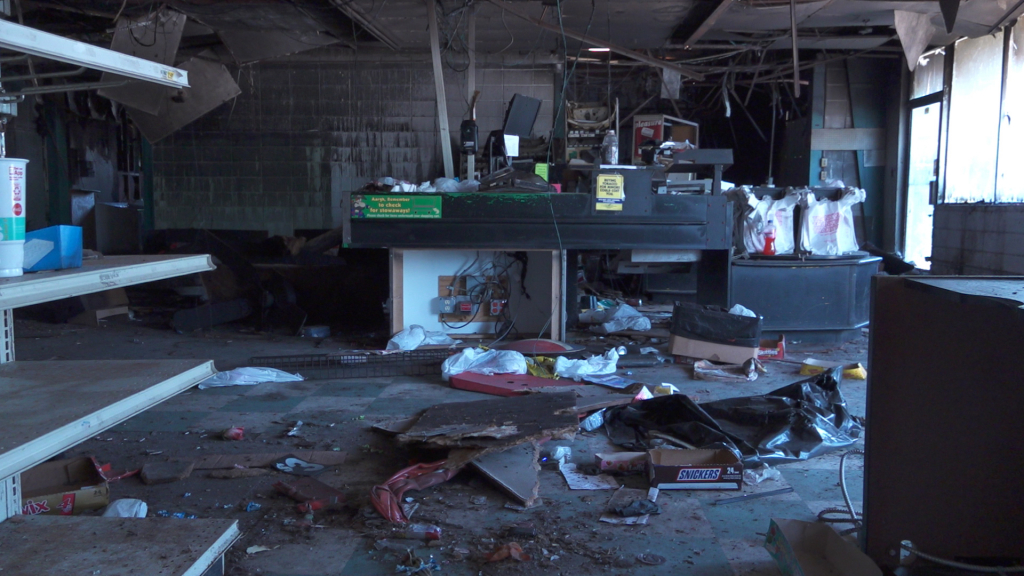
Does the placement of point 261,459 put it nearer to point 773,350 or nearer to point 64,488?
point 64,488

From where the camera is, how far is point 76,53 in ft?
5.36

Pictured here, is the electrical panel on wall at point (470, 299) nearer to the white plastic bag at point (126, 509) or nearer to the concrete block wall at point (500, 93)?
the white plastic bag at point (126, 509)

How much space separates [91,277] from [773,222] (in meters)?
4.63

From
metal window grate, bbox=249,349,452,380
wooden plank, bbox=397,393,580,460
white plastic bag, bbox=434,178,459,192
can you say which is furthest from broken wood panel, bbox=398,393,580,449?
white plastic bag, bbox=434,178,459,192

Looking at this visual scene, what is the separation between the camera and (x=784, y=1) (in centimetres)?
593

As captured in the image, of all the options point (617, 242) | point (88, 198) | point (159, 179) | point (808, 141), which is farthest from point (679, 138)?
point (88, 198)

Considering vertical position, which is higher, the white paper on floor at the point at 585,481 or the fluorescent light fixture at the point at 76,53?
the fluorescent light fixture at the point at 76,53

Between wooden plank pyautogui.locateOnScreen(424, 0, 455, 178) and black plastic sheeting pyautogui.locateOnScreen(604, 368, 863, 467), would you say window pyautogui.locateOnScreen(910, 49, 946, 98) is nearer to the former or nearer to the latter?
wooden plank pyautogui.locateOnScreen(424, 0, 455, 178)

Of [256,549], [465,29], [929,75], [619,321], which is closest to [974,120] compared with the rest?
[929,75]

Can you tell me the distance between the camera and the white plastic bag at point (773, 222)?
5.30m

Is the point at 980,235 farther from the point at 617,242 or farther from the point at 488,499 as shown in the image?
the point at 488,499

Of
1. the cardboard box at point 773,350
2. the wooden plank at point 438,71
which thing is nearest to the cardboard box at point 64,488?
the wooden plank at point 438,71

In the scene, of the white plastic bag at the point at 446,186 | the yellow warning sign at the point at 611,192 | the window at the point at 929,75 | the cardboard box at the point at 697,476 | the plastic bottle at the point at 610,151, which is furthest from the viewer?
the window at the point at 929,75

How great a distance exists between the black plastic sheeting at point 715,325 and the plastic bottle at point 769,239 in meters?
0.72
